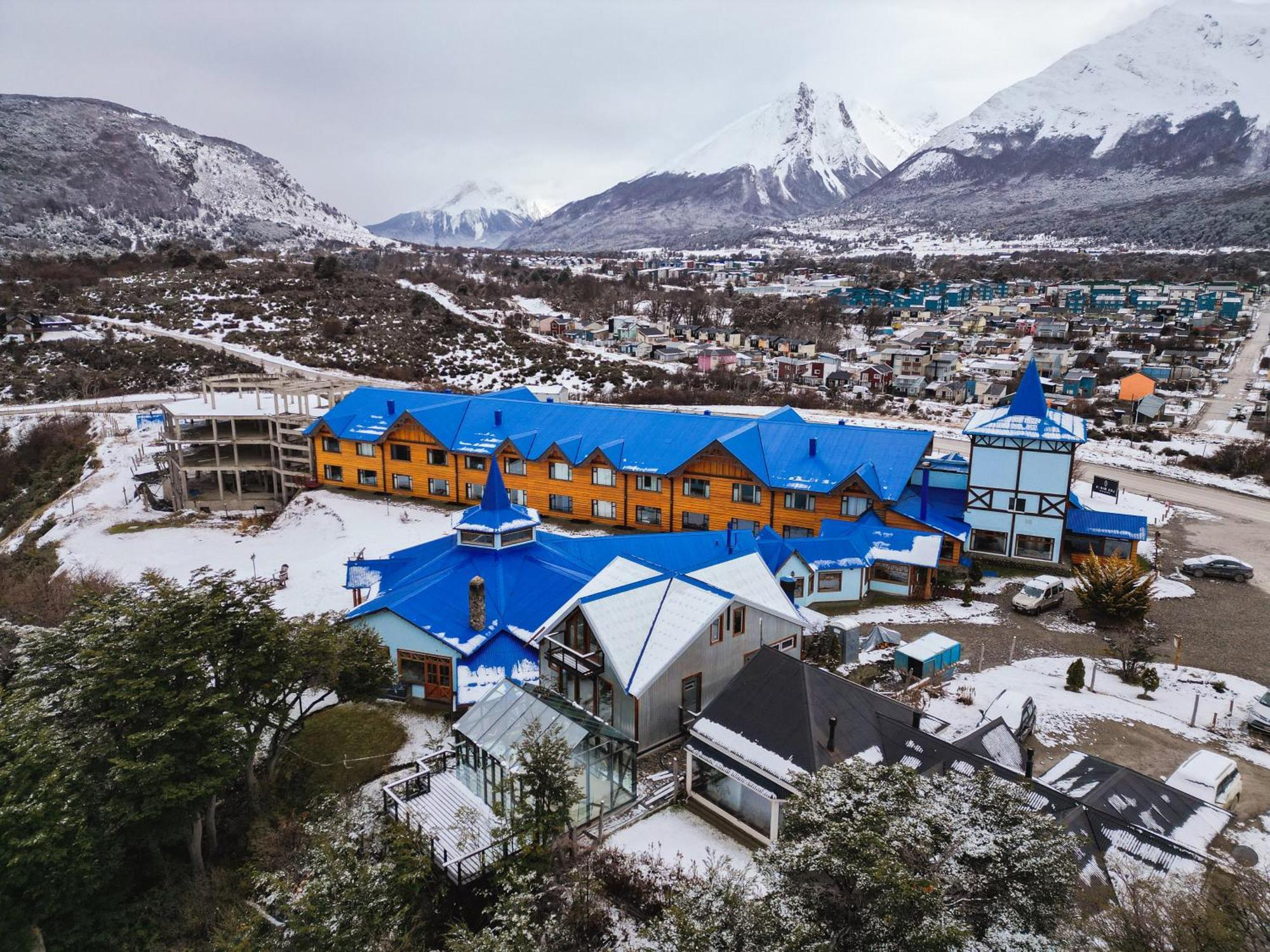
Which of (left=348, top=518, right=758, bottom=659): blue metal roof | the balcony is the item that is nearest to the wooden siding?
(left=348, top=518, right=758, bottom=659): blue metal roof

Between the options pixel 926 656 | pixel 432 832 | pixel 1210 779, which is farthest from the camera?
pixel 926 656

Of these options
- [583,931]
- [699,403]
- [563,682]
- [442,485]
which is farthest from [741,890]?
[699,403]

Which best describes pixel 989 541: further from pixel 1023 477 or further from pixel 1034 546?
→ pixel 1023 477

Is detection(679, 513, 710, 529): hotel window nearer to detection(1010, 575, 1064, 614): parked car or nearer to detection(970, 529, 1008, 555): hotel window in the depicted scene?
detection(970, 529, 1008, 555): hotel window

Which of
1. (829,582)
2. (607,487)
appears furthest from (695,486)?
(829,582)

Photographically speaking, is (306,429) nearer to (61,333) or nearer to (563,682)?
(563,682)

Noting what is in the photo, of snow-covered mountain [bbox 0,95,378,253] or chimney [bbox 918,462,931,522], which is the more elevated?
snow-covered mountain [bbox 0,95,378,253]

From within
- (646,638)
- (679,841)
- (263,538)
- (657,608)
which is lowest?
(263,538)
